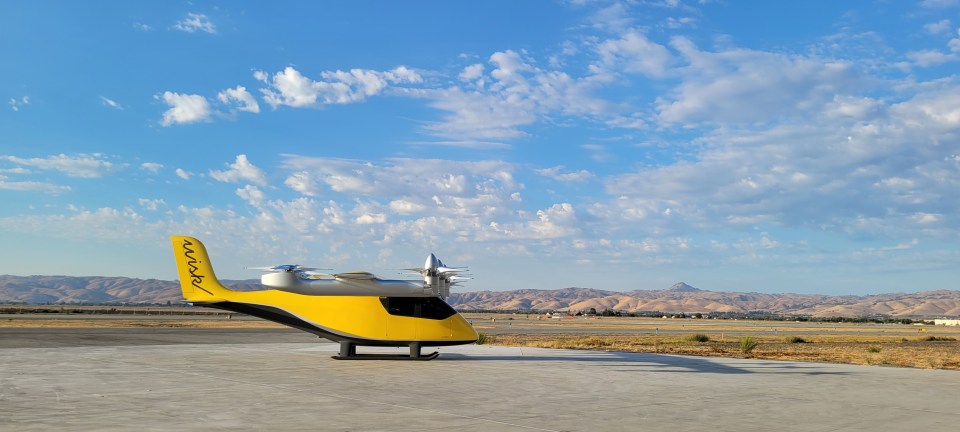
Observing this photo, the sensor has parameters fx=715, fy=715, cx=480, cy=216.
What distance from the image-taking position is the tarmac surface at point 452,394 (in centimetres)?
1290

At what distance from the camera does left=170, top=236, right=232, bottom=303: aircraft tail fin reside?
2697cm

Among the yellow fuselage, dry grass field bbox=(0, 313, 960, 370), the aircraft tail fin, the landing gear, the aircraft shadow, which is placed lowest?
dry grass field bbox=(0, 313, 960, 370)

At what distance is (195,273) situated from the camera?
2720cm

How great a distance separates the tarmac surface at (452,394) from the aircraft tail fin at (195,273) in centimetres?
229

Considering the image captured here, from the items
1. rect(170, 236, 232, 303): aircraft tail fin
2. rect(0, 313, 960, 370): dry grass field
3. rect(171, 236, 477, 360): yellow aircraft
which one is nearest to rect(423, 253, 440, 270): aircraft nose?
rect(171, 236, 477, 360): yellow aircraft

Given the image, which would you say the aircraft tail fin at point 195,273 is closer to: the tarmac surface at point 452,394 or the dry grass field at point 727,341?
the tarmac surface at point 452,394

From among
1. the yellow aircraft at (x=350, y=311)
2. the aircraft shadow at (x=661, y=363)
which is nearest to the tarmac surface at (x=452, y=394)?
the aircraft shadow at (x=661, y=363)

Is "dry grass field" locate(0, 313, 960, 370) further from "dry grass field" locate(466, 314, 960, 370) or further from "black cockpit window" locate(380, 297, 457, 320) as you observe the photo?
"black cockpit window" locate(380, 297, 457, 320)

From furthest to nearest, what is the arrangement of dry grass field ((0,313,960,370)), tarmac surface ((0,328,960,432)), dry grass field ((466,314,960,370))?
1. dry grass field ((0,313,960,370))
2. dry grass field ((466,314,960,370))
3. tarmac surface ((0,328,960,432))

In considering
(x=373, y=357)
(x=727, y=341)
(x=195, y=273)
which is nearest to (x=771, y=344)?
(x=727, y=341)

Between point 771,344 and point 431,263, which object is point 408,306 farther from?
point 771,344

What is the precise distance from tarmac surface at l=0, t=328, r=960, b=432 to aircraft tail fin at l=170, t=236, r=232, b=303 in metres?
2.29

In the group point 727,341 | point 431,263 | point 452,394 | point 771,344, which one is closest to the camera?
point 452,394

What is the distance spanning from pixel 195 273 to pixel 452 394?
1451 cm
